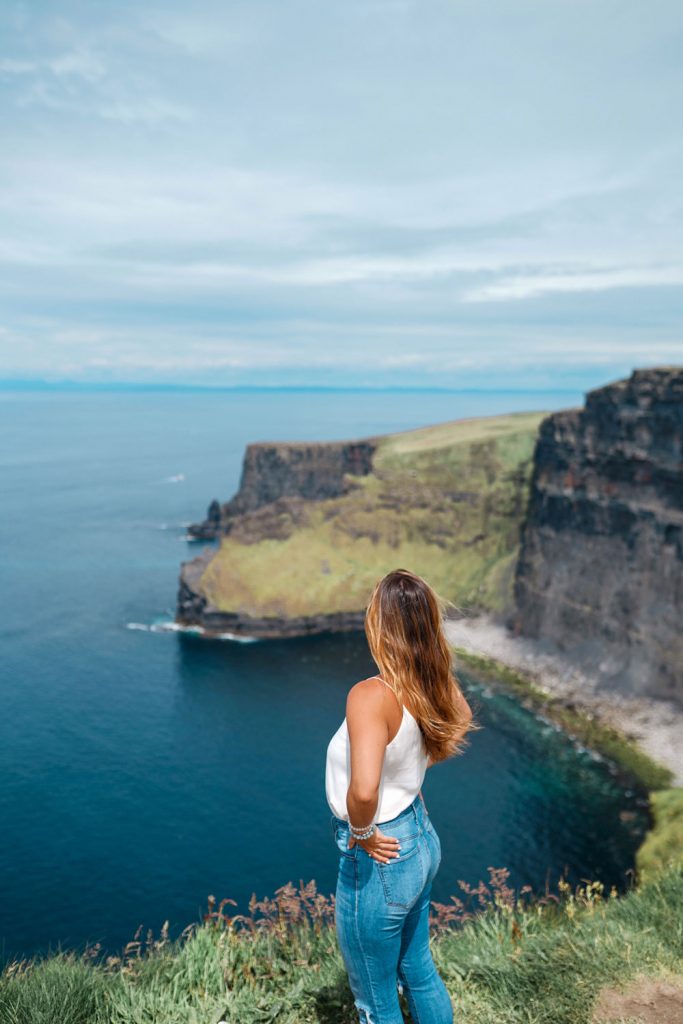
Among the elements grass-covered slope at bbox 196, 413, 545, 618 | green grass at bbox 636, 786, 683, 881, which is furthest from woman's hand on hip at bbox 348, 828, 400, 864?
grass-covered slope at bbox 196, 413, 545, 618

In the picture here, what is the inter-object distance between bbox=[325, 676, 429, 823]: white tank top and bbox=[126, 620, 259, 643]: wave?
299 ft

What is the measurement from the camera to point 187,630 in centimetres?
9625

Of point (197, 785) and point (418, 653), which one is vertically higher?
point (418, 653)

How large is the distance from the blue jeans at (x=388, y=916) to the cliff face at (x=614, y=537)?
75.7m

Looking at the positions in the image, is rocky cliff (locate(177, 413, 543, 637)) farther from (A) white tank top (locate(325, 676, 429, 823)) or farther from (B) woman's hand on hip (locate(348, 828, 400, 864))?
(B) woman's hand on hip (locate(348, 828, 400, 864))

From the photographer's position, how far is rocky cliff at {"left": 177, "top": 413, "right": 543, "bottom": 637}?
101 meters

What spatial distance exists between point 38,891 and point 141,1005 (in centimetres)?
4252

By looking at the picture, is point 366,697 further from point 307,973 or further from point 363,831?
point 307,973

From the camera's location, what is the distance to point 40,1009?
Result: 744 cm

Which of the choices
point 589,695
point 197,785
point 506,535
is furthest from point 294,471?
point 197,785

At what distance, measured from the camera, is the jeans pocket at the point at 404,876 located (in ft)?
19.7

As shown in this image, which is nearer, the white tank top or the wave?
the white tank top

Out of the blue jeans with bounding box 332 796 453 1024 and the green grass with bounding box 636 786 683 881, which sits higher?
the blue jeans with bounding box 332 796 453 1024

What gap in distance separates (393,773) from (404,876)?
2.82ft
